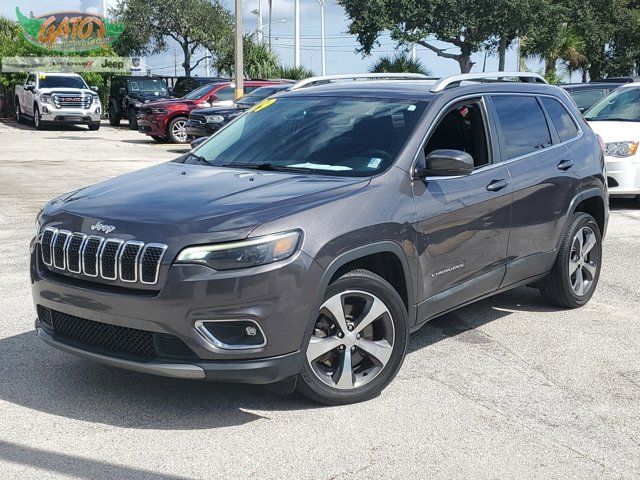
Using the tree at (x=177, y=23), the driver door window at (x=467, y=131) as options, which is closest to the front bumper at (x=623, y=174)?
the driver door window at (x=467, y=131)

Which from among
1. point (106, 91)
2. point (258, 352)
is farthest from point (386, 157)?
point (106, 91)

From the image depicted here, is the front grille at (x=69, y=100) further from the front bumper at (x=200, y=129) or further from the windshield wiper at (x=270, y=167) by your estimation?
the windshield wiper at (x=270, y=167)

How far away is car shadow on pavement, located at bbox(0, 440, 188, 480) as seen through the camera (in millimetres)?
3871

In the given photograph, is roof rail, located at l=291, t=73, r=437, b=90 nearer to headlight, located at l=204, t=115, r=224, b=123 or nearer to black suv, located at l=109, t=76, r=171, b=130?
headlight, located at l=204, t=115, r=224, b=123

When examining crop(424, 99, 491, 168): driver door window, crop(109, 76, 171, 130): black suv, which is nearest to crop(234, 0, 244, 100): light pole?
crop(109, 76, 171, 130): black suv

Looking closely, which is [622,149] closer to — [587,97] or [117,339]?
[587,97]

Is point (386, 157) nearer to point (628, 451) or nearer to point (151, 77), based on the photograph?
point (628, 451)

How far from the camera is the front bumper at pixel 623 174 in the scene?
11961 millimetres

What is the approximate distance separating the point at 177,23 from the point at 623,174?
41009mm

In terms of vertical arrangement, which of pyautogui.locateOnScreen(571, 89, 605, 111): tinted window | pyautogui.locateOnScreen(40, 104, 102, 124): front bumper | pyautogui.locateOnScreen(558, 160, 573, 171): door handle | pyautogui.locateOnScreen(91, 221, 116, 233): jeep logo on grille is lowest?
pyautogui.locateOnScreen(40, 104, 102, 124): front bumper

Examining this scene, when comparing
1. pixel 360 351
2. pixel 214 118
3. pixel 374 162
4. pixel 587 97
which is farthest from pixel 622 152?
pixel 214 118

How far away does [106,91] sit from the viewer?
38344mm

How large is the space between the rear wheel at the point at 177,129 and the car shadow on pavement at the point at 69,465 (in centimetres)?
2063

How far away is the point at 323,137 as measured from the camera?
548cm
